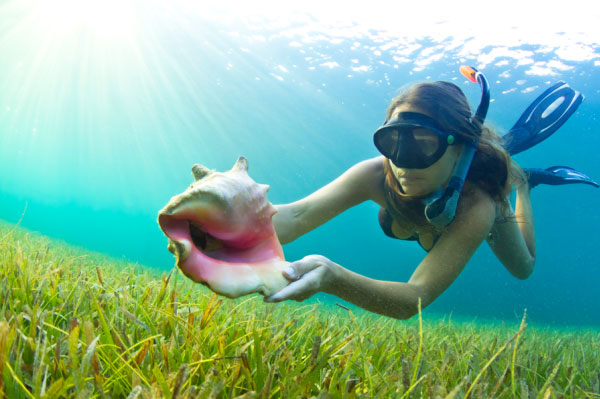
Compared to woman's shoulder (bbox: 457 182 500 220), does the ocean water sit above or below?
above

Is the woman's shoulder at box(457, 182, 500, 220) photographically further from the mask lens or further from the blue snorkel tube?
the mask lens

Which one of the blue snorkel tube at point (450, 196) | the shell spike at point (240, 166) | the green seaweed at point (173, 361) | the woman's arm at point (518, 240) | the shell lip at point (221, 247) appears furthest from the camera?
the woman's arm at point (518, 240)

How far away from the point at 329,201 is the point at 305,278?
1835mm

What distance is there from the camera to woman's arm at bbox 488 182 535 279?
416cm

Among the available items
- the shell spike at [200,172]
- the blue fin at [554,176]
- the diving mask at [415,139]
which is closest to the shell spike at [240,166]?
the shell spike at [200,172]

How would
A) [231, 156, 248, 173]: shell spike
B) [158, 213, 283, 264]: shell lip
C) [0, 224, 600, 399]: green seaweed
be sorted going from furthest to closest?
[231, 156, 248, 173]: shell spike → [158, 213, 283, 264]: shell lip → [0, 224, 600, 399]: green seaweed

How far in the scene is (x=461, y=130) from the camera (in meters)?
2.78

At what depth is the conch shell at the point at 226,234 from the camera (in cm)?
116

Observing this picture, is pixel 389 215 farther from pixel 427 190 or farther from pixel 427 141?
pixel 427 141

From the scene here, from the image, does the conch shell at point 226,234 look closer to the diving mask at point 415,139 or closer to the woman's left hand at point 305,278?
the woman's left hand at point 305,278

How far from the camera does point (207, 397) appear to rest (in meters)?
0.90

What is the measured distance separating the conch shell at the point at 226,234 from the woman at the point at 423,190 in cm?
53

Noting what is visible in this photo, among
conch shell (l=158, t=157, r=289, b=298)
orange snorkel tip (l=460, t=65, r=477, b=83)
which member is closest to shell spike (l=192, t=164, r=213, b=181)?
conch shell (l=158, t=157, r=289, b=298)

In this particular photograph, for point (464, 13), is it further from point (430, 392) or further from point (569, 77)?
point (430, 392)
